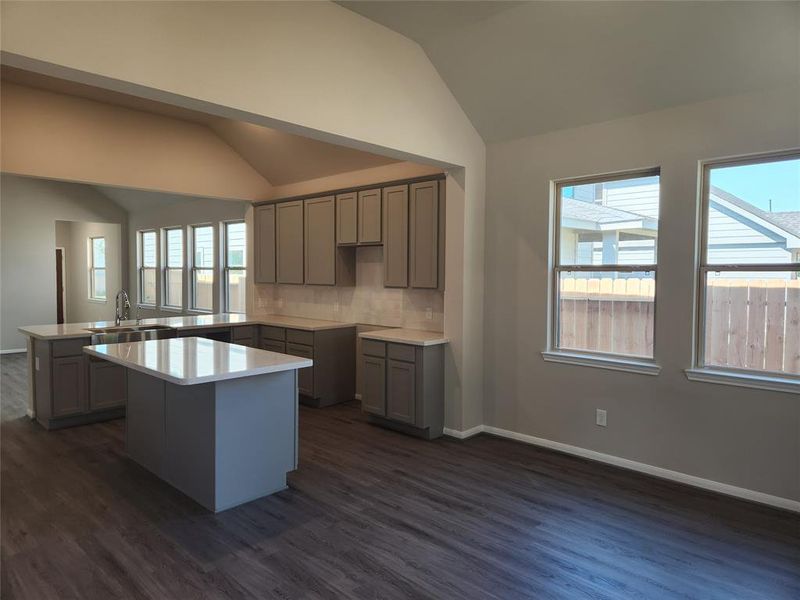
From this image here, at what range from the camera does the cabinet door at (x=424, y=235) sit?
465 centimetres

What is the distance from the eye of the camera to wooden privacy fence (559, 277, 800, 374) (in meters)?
3.20

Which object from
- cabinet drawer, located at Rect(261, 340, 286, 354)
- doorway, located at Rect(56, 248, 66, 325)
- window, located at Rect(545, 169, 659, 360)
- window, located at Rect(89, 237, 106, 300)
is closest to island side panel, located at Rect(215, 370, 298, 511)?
window, located at Rect(545, 169, 659, 360)

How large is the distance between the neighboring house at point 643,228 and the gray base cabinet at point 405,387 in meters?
1.47

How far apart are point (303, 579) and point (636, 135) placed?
3.59m

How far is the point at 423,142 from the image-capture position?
4.02 meters

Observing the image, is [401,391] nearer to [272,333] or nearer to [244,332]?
[272,333]

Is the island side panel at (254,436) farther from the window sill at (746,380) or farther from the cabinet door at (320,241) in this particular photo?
the window sill at (746,380)

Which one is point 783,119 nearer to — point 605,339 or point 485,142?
point 605,339

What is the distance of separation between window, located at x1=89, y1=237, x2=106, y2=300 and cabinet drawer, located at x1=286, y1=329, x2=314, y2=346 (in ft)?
22.5

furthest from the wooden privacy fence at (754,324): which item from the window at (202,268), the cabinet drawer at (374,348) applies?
the window at (202,268)

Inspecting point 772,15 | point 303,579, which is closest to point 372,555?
point 303,579

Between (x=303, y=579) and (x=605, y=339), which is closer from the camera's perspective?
(x=303, y=579)

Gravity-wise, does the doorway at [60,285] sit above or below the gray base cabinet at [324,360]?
above

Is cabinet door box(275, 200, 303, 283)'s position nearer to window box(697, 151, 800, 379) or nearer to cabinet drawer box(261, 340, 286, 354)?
cabinet drawer box(261, 340, 286, 354)
